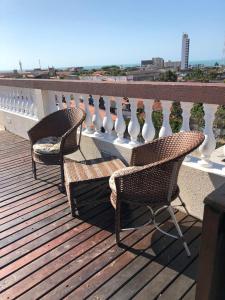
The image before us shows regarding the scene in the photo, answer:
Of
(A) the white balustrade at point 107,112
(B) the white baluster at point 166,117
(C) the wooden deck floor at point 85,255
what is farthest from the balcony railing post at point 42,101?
(B) the white baluster at point 166,117

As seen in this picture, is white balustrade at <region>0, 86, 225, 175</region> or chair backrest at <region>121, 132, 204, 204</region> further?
white balustrade at <region>0, 86, 225, 175</region>

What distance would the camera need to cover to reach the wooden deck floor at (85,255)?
1.68 metres

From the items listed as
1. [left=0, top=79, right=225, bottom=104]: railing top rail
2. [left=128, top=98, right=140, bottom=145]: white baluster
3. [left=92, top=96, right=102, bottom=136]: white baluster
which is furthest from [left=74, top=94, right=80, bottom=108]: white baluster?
[left=128, top=98, right=140, bottom=145]: white baluster

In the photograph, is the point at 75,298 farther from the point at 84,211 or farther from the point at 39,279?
the point at 84,211

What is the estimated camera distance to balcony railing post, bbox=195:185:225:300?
866 millimetres

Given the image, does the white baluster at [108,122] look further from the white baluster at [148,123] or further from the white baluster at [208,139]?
the white baluster at [208,139]

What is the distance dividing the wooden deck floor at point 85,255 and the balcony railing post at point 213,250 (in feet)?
2.21

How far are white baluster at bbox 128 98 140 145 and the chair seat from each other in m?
0.84

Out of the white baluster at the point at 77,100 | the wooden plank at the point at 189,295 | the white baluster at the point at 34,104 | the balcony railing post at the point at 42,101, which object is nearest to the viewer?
the wooden plank at the point at 189,295

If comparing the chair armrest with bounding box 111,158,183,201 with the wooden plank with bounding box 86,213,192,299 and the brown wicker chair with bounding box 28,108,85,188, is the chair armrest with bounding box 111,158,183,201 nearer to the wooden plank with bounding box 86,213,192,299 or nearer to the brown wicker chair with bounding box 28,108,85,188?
the wooden plank with bounding box 86,213,192,299

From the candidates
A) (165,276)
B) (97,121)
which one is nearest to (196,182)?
(165,276)

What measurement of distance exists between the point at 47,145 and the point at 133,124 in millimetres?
1062

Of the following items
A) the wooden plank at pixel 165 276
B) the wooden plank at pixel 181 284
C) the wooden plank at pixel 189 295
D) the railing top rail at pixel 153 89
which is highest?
the railing top rail at pixel 153 89

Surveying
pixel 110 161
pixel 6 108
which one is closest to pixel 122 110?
pixel 110 161
